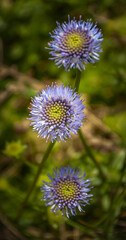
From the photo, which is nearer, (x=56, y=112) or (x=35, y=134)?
(x=56, y=112)

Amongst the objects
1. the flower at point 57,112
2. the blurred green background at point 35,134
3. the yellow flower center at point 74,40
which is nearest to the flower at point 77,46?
the yellow flower center at point 74,40

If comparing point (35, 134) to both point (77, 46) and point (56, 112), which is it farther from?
point (77, 46)

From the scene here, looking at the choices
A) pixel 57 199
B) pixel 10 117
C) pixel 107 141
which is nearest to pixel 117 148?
pixel 107 141

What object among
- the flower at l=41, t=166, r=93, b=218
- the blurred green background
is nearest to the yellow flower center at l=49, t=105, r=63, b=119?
the flower at l=41, t=166, r=93, b=218

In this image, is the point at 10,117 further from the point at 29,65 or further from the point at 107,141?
the point at 107,141

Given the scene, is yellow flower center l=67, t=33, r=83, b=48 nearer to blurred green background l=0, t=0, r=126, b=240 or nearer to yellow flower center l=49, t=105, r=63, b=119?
yellow flower center l=49, t=105, r=63, b=119

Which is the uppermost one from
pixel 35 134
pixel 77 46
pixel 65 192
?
pixel 35 134

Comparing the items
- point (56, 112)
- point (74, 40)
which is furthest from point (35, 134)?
point (74, 40)
